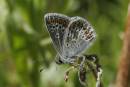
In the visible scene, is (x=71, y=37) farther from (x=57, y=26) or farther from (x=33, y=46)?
(x=33, y=46)

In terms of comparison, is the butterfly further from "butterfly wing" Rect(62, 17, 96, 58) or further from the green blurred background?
the green blurred background

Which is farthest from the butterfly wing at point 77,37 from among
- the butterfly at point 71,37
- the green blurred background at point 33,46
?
the green blurred background at point 33,46

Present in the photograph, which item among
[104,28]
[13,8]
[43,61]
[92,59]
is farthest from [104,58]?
[92,59]

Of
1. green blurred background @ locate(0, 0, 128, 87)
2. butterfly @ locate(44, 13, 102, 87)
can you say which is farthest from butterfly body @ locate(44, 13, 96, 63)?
green blurred background @ locate(0, 0, 128, 87)

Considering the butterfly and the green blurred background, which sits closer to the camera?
the butterfly

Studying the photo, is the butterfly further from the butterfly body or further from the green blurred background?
the green blurred background

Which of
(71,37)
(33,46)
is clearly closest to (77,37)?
(71,37)

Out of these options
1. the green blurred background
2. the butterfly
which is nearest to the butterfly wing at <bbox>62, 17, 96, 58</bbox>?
the butterfly

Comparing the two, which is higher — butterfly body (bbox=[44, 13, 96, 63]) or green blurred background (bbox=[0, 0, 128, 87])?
green blurred background (bbox=[0, 0, 128, 87])

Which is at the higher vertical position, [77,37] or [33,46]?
[33,46]
